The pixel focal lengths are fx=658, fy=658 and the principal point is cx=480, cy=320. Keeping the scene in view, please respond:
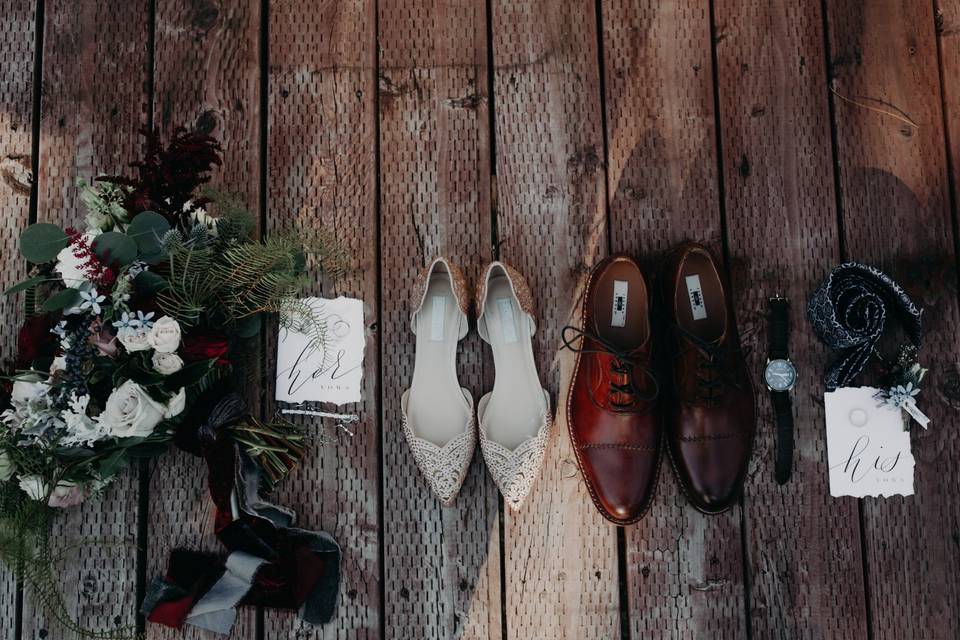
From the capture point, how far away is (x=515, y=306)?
1.57m

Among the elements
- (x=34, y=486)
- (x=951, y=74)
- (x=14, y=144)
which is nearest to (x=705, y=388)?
(x=951, y=74)

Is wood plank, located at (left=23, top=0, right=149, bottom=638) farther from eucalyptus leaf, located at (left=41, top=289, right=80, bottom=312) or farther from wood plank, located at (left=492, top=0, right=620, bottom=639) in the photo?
wood plank, located at (left=492, top=0, right=620, bottom=639)

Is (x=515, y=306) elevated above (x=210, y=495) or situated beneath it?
elevated above

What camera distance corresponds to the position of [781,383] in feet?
5.01

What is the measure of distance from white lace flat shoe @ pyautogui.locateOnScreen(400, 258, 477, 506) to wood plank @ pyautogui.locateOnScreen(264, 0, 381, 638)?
109 mm

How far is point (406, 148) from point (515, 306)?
478mm

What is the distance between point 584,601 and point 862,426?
30.3 inches

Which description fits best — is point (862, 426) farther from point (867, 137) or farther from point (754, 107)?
point (754, 107)

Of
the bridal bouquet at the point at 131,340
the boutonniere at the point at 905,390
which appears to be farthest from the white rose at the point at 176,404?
the boutonniere at the point at 905,390

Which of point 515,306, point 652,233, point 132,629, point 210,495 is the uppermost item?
point 652,233

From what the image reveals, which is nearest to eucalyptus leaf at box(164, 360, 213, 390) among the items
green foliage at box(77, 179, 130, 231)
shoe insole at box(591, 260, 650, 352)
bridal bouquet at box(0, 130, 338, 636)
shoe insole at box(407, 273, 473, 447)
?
bridal bouquet at box(0, 130, 338, 636)

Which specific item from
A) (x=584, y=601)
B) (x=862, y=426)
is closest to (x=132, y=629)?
(x=584, y=601)

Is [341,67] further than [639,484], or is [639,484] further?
[341,67]

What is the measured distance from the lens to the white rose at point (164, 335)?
1230 millimetres
